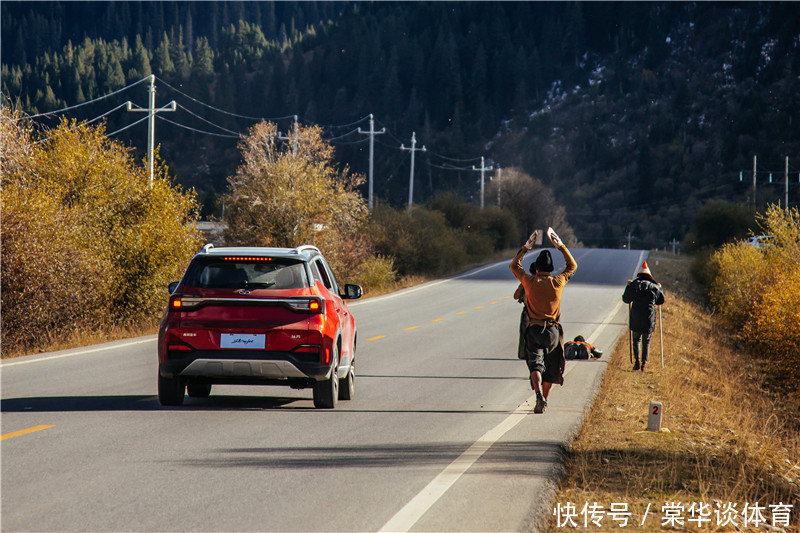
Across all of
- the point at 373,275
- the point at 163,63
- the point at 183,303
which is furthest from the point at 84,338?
the point at 163,63

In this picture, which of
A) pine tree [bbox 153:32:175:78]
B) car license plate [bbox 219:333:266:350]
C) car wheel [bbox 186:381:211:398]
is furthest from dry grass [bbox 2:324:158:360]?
pine tree [bbox 153:32:175:78]

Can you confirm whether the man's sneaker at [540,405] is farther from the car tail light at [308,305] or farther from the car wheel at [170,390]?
the car wheel at [170,390]

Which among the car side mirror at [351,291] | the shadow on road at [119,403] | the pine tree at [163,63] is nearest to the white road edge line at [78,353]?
the shadow on road at [119,403]

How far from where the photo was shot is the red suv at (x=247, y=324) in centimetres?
944

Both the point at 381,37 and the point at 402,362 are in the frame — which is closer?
the point at 402,362

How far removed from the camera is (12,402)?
10.4 metres

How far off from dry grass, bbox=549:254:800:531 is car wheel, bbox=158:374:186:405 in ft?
14.5

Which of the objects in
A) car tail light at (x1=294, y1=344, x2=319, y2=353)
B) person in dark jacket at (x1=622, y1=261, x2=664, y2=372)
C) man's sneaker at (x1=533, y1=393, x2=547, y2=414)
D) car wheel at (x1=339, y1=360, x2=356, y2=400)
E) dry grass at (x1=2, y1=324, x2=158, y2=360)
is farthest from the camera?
dry grass at (x1=2, y1=324, x2=158, y2=360)

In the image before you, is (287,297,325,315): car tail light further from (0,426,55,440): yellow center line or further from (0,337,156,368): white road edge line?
(0,337,156,368): white road edge line

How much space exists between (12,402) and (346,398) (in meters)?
3.85

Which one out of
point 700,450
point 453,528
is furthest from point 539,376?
point 453,528

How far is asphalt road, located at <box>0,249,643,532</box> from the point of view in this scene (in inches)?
235

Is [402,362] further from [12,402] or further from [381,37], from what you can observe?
[381,37]

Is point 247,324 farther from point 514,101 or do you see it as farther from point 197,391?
point 514,101
